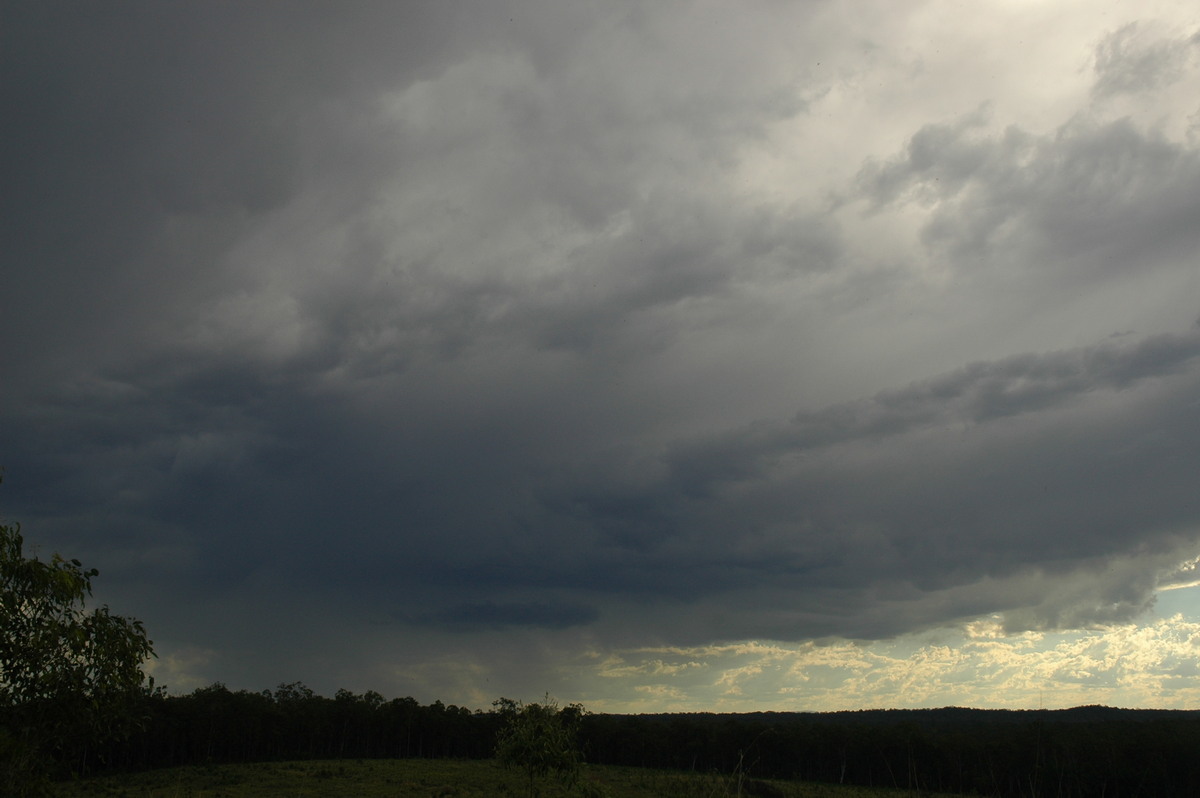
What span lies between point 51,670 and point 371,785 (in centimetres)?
7966

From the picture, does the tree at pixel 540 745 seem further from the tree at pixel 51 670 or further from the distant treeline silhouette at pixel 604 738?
the distant treeline silhouette at pixel 604 738

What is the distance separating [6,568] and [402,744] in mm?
177169

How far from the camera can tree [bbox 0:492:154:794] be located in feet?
49.2

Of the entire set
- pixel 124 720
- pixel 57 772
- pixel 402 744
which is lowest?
pixel 402 744

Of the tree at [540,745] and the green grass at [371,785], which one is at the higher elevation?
the tree at [540,745]

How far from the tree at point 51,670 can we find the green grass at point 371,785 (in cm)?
5112

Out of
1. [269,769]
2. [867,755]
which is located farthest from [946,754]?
[269,769]

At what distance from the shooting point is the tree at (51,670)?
1500cm

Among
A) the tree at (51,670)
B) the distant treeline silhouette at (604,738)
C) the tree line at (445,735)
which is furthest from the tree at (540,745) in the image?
the distant treeline silhouette at (604,738)

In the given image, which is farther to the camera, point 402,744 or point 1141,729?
point 402,744

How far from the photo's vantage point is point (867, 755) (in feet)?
492

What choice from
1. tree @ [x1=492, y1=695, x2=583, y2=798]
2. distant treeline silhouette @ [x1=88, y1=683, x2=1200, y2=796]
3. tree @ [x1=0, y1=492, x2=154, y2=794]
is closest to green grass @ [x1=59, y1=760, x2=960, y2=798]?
tree @ [x1=492, y1=695, x2=583, y2=798]

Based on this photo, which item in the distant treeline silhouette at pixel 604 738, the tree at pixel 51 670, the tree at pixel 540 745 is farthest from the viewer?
the distant treeline silhouette at pixel 604 738

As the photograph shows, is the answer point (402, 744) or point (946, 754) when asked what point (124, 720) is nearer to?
point (946, 754)
